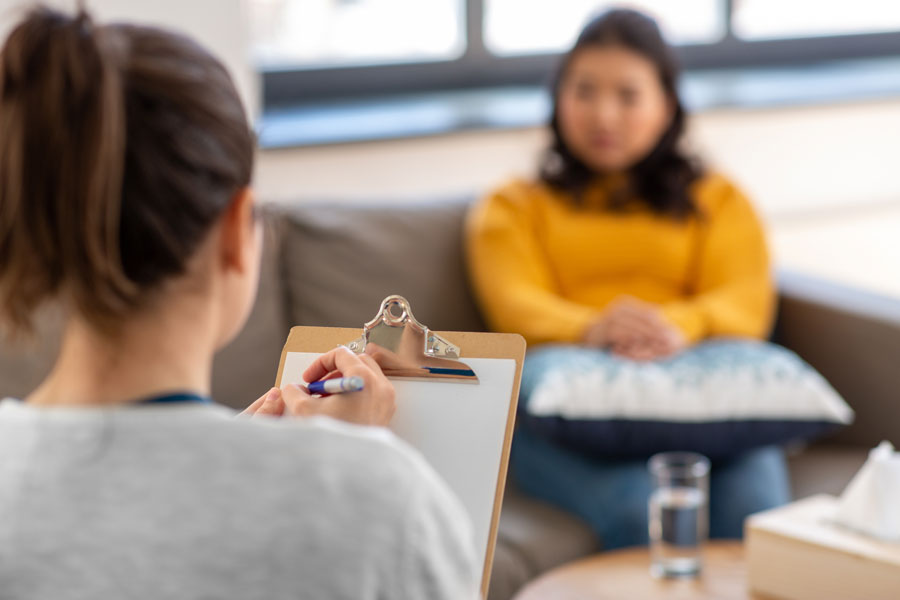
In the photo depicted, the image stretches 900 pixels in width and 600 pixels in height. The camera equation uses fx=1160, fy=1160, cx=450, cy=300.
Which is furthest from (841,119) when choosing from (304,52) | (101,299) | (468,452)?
(101,299)

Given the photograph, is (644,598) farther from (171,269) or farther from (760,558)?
(171,269)

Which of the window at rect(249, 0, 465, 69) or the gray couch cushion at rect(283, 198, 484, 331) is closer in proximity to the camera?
the gray couch cushion at rect(283, 198, 484, 331)

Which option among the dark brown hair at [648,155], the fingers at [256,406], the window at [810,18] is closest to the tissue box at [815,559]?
the fingers at [256,406]

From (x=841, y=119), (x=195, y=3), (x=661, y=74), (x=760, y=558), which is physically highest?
(x=195, y=3)

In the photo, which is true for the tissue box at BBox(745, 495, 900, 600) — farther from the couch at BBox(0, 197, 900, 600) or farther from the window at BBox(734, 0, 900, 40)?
the window at BBox(734, 0, 900, 40)

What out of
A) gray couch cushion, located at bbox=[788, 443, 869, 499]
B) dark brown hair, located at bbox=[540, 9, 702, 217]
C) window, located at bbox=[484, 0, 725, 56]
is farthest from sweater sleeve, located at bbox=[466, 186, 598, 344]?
window, located at bbox=[484, 0, 725, 56]

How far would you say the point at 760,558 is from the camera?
1391 millimetres

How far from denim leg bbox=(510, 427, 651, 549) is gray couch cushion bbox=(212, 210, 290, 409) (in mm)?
430

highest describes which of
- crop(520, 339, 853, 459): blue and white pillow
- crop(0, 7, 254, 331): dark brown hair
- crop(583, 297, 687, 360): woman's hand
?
crop(0, 7, 254, 331): dark brown hair

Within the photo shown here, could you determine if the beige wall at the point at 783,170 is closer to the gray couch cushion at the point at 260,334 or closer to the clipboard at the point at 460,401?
the gray couch cushion at the point at 260,334

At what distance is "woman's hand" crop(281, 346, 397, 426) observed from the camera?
0.74 metres

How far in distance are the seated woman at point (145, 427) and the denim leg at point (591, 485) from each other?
3.82ft

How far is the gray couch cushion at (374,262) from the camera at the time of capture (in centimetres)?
209

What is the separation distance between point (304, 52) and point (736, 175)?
1121 millimetres
